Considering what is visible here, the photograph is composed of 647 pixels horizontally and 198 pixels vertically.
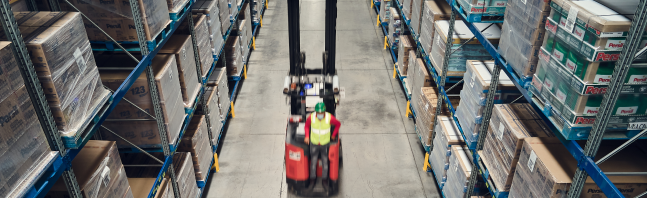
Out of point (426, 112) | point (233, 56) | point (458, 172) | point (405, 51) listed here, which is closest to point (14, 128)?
point (458, 172)

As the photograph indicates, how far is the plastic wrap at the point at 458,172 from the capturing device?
216 inches

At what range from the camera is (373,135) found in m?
8.29

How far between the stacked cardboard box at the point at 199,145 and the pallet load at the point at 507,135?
13.0ft

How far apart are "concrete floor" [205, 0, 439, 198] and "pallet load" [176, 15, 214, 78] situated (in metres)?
1.81

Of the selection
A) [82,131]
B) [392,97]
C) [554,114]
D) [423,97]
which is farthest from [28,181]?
[392,97]

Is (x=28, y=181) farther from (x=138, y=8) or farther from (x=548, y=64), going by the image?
(x=548, y=64)

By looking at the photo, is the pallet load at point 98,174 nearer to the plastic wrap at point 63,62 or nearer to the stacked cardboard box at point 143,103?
the plastic wrap at point 63,62

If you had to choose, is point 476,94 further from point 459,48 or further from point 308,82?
point 308,82

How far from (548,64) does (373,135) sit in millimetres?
4851

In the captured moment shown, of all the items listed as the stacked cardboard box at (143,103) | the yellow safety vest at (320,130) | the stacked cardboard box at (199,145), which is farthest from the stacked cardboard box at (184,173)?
the yellow safety vest at (320,130)

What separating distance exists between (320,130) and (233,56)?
179 inches

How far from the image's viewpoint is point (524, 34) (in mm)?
4102

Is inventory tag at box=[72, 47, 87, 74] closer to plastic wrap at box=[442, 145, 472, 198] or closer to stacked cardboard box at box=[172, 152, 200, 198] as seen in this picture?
stacked cardboard box at box=[172, 152, 200, 198]

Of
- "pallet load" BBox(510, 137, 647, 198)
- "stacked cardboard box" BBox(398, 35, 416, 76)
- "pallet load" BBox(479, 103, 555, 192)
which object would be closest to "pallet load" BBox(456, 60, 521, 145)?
"pallet load" BBox(479, 103, 555, 192)
